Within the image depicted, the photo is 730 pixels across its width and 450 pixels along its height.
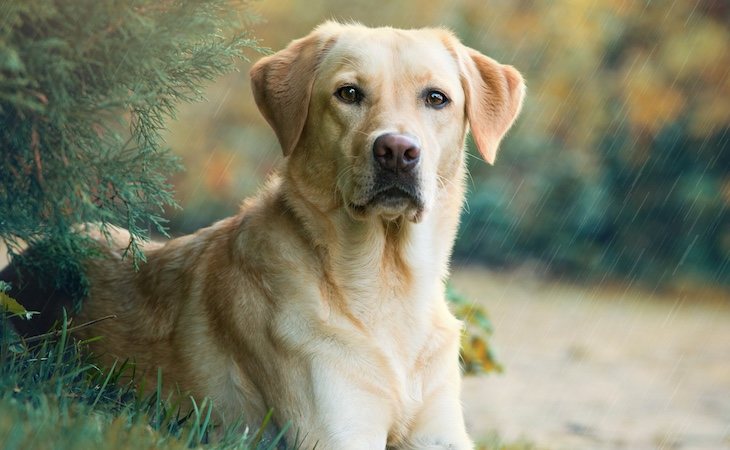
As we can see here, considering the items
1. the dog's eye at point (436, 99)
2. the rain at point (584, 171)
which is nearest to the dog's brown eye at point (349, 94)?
the dog's eye at point (436, 99)

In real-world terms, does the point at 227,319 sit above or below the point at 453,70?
below

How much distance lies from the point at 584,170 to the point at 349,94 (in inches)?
253

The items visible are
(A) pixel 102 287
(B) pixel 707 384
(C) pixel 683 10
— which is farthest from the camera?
(C) pixel 683 10

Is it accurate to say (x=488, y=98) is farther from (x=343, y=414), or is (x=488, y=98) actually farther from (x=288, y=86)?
(x=343, y=414)

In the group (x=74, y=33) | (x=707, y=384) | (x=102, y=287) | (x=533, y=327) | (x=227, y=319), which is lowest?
(x=533, y=327)

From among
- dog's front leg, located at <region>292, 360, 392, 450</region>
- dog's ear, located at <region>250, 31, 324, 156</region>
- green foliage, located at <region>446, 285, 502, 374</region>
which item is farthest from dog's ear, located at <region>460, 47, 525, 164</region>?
green foliage, located at <region>446, 285, 502, 374</region>

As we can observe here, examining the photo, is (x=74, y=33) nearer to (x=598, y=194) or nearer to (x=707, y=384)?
(x=707, y=384)

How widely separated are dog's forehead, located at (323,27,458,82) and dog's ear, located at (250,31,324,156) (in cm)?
9

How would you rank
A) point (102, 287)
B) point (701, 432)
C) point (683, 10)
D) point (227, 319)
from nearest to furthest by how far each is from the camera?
point (227, 319), point (102, 287), point (701, 432), point (683, 10)

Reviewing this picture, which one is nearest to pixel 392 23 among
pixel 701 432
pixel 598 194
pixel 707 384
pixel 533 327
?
pixel 598 194

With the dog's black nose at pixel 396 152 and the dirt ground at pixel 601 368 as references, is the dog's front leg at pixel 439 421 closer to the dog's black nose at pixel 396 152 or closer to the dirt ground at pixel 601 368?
the dog's black nose at pixel 396 152

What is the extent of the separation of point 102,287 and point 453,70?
1.77 meters

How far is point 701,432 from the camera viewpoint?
18.8ft

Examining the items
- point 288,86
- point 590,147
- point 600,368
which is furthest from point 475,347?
point 590,147
